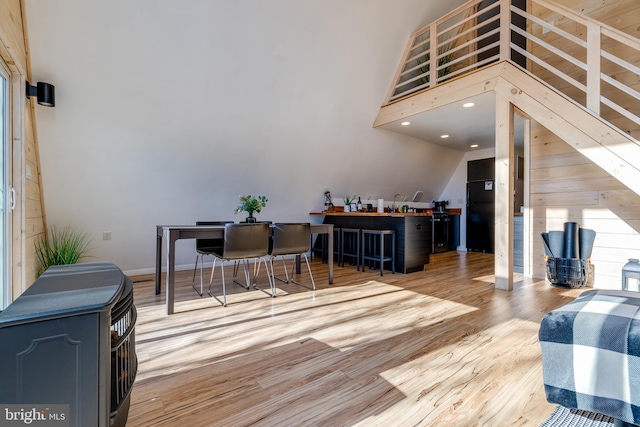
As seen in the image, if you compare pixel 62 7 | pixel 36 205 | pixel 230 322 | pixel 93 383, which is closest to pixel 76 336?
pixel 93 383

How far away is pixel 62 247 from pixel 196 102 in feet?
7.21

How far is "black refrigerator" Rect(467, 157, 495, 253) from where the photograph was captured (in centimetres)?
612

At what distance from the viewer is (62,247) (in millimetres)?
3346

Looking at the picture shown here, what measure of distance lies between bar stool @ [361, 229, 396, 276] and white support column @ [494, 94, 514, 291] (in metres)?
1.33

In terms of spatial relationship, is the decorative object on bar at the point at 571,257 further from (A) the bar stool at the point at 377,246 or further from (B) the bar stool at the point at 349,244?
(B) the bar stool at the point at 349,244

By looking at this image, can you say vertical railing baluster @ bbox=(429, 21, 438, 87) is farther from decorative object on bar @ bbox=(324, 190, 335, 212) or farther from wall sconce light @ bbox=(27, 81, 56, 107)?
wall sconce light @ bbox=(27, 81, 56, 107)

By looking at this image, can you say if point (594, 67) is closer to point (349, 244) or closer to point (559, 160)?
point (559, 160)

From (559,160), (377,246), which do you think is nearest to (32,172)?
(377,246)

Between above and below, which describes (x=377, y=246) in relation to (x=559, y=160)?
below

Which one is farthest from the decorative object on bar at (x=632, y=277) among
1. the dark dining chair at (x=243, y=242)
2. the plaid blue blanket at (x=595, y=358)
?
the dark dining chair at (x=243, y=242)

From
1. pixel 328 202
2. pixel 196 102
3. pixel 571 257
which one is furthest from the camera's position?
pixel 328 202

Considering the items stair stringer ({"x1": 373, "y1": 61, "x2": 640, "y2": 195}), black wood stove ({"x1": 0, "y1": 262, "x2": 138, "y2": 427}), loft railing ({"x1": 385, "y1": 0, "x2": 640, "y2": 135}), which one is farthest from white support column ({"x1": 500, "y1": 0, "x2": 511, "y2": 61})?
black wood stove ({"x1": 0, "y1": 262, "x2": 138, "y2": 427})

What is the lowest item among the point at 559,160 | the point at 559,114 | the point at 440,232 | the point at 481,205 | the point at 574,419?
Result: the point at 574,419

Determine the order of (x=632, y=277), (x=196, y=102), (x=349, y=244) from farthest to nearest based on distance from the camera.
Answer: (x=349, y=244), (x=196, y=102), (x=632, y=277)
